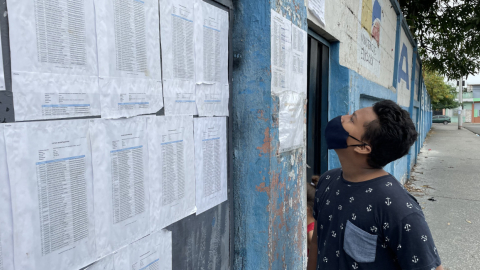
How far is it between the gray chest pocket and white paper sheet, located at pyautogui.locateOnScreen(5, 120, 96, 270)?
42.7 inches

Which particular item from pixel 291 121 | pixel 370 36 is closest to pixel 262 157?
pixel 291 121

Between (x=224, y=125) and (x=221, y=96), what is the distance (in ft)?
0.54

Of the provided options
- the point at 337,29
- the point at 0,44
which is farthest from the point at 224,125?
the point at 337,29

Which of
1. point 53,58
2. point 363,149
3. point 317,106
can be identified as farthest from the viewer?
point 317,106

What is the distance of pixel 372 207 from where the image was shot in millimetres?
1464

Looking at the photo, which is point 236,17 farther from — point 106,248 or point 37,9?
point 106,248

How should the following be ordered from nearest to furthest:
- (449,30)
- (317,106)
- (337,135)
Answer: (337,135) → (317,106) → (449,30)

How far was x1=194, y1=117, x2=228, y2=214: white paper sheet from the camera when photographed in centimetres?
165

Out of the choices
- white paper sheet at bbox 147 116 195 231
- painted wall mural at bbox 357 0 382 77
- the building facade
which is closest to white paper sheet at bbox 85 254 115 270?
white paper sheet at bbox 147 116 195 231

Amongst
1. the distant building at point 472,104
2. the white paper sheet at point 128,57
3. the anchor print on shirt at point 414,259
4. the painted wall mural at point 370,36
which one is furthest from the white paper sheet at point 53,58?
the distant building at point 472,104

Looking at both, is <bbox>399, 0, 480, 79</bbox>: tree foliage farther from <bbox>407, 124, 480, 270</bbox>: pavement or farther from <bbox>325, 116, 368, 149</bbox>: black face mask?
<bbox>325, 116, 368, 149</bbox>: black face mask

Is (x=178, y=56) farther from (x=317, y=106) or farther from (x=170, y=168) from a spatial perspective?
(x=317, y=106)

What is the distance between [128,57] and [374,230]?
1.25 metres

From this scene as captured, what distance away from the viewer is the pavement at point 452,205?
4.24m
